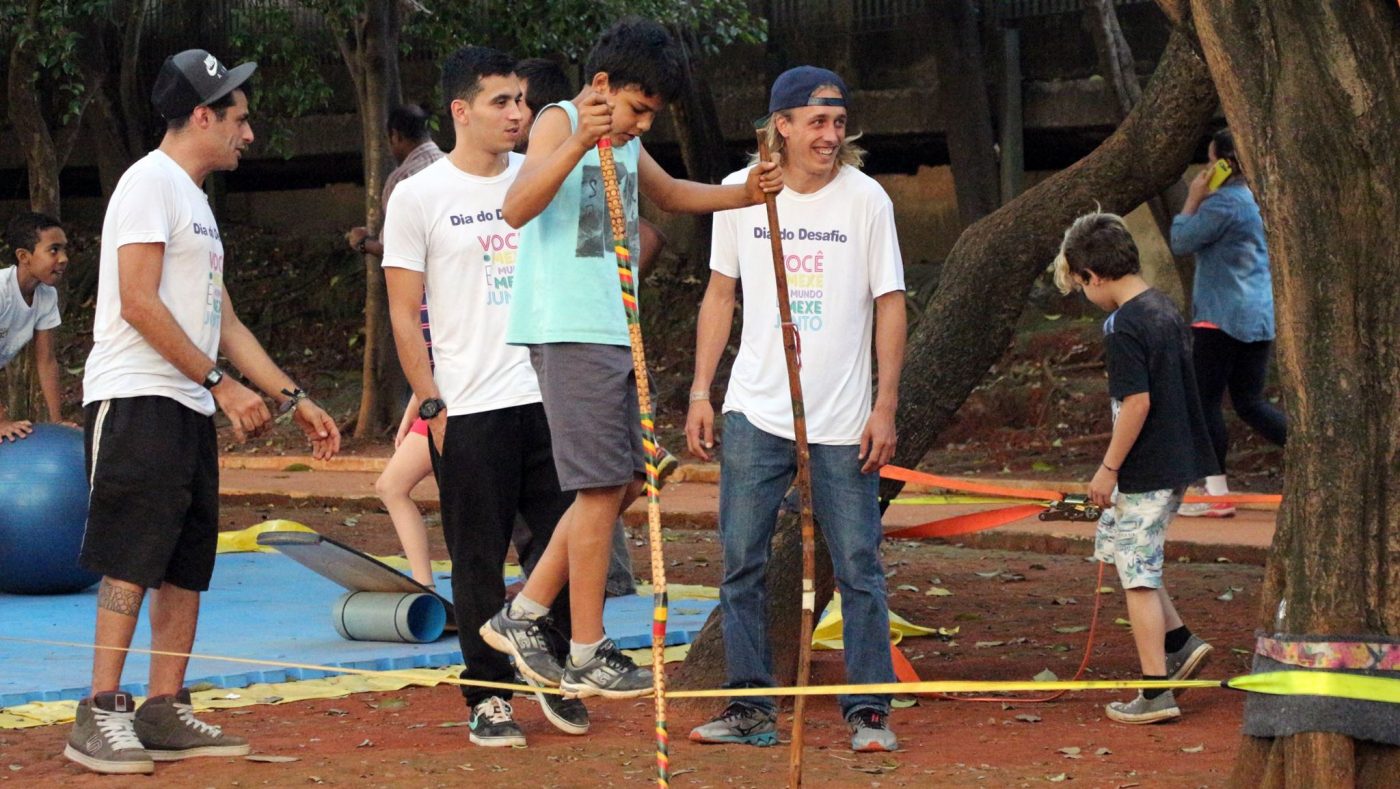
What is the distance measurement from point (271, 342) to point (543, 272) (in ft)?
55.8

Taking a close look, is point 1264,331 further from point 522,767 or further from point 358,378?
point 358,378

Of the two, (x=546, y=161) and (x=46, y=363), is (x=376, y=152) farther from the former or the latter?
(x=546, y=161)

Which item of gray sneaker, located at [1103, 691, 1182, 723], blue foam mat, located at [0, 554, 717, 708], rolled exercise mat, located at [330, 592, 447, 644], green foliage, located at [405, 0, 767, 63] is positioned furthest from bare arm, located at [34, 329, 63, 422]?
green foliage, located at [405, 0, 767, 63]

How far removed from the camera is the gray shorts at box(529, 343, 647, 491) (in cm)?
537

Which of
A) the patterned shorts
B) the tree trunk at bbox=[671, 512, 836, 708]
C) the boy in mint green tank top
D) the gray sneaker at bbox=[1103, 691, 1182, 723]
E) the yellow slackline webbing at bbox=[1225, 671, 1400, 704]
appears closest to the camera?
the yellow slackline webbing at bbox=[1225, 671, 1400, 704]

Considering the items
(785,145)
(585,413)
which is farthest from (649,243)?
(585,413)

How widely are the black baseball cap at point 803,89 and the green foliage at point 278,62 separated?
12150 millimetres

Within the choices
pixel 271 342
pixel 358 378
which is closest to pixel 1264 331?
pixel 358 378

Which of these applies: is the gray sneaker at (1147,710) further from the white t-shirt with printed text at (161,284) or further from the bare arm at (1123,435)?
the white t-shirt with printed text at (161,284)

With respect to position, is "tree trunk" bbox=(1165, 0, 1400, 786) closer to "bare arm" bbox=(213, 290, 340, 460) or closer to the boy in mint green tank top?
the boy in mint green tank top

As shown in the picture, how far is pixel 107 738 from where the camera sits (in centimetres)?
562

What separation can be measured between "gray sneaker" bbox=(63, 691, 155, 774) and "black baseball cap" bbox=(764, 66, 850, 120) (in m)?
2.65

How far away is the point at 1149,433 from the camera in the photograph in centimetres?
634

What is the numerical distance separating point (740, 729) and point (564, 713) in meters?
0.56
